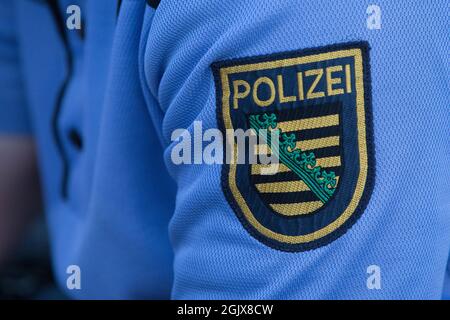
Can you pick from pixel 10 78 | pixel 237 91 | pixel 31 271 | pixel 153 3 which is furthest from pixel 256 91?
pixel 31 271

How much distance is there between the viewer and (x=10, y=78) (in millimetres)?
982

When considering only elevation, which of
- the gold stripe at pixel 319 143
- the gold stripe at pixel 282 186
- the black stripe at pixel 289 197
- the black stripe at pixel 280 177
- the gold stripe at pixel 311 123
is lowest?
the black stripe at pixel 289 197

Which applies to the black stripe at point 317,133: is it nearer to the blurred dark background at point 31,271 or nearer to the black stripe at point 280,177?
the black stripe at point 280,177

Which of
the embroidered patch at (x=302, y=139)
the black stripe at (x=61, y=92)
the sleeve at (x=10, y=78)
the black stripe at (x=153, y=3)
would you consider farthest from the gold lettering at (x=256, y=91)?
the sleeve at (x=10, y=78)

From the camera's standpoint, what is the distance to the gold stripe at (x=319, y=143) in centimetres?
52

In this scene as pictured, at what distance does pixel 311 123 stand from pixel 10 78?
0.61 m

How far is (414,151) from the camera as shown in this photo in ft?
1.69

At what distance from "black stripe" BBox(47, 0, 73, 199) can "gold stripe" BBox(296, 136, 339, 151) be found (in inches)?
17.2

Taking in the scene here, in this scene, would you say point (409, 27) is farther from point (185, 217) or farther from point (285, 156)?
point (185, 217)

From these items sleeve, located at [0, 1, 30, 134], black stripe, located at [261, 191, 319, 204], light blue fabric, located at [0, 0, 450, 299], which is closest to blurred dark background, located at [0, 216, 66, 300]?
sleeve, located at [0, 1, 30, 134]

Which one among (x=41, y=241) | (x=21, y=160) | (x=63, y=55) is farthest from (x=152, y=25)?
(x=41, y=241)

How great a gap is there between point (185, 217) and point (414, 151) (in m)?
0.21

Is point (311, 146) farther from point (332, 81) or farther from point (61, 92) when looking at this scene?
point (61, 92)

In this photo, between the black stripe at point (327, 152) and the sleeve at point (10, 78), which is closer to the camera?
the black stripe at point (327, 152)
